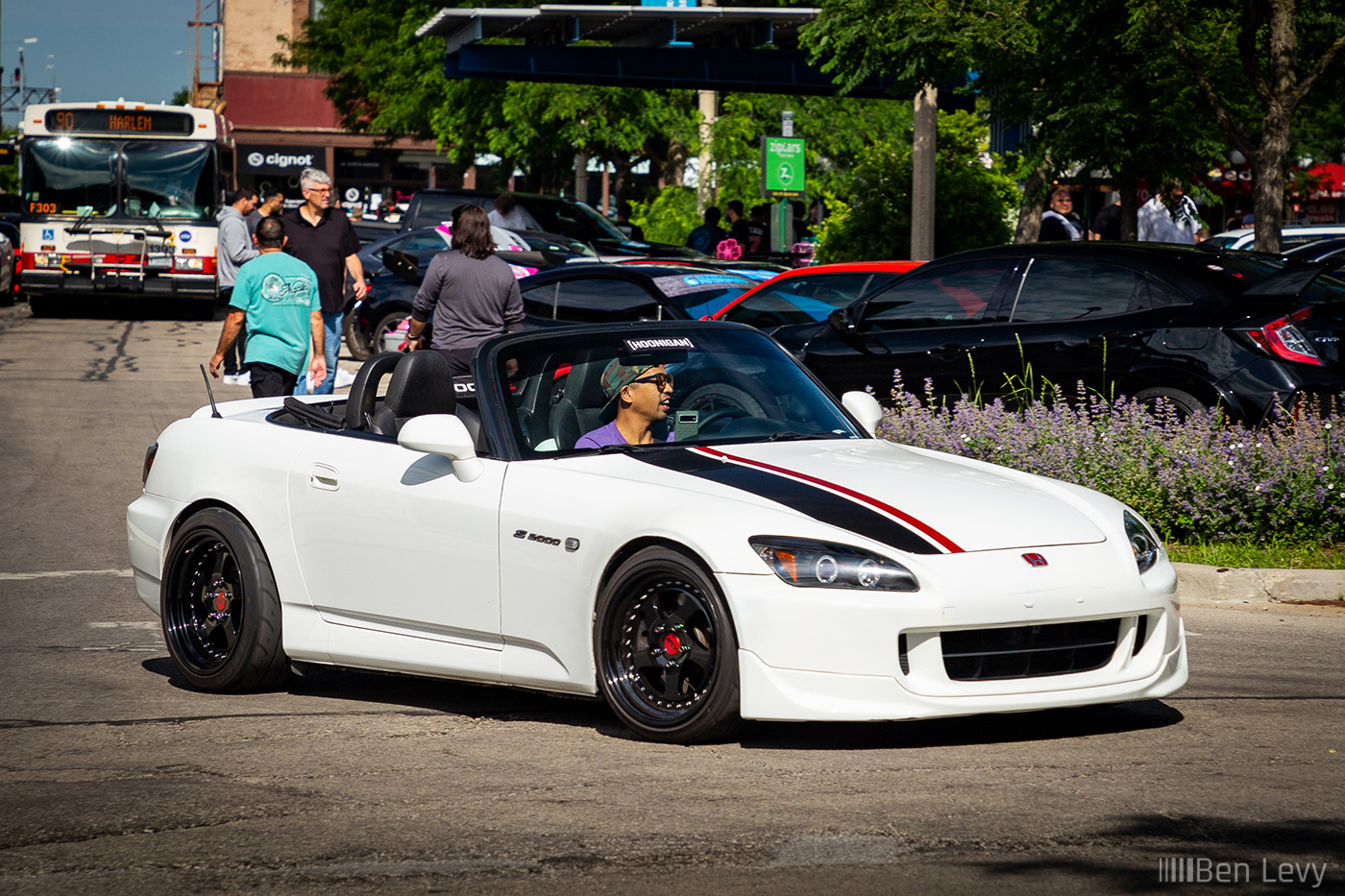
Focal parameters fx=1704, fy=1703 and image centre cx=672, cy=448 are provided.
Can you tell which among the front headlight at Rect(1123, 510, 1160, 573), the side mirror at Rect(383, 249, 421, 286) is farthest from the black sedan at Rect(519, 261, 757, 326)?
the front headlight at Rect(1123, 510, 1160, 573)

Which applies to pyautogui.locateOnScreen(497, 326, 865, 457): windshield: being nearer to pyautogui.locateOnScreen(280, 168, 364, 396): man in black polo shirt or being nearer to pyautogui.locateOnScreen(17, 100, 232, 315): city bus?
pyautogui.locateOnScreen(280, 168, 364, 396): man in black polo shirt

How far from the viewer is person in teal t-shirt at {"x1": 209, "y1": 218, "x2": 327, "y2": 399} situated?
10875mm

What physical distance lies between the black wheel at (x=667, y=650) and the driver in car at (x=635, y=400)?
2.78 ft

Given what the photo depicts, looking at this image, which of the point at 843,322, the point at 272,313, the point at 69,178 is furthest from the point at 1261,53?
the point at 69,178

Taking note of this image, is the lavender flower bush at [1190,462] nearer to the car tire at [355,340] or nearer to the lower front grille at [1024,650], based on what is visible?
the lower front grille at [1024,650]

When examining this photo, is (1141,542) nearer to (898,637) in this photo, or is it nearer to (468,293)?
(898,637)

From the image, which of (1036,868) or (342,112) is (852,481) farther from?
(342,112)

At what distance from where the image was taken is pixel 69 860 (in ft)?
14.1

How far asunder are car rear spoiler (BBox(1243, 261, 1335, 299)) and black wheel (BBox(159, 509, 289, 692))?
6221 mm

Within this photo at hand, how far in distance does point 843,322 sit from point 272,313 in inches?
146

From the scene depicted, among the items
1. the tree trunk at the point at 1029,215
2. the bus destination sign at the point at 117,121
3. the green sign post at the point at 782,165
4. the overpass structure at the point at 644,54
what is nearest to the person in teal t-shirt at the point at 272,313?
the green sign post at the point at 782,165

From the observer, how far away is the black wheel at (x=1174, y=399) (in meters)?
10.0

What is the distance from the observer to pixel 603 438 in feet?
19.8

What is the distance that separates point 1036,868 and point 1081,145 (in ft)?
42.5
